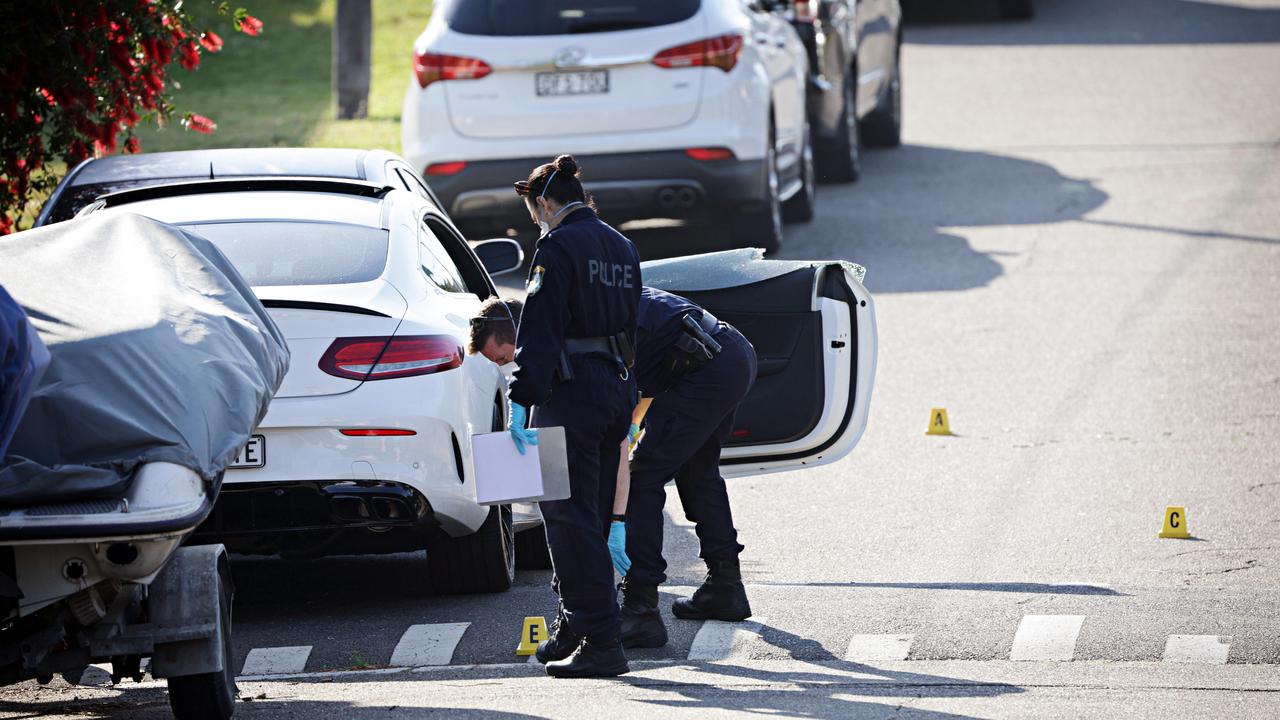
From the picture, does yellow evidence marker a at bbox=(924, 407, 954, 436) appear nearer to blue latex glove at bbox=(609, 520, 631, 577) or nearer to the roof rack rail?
the roof rack rail

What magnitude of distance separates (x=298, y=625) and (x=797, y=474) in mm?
3356

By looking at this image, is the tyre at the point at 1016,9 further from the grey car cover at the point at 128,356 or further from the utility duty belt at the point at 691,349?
the grey car cover at the point at 128,356

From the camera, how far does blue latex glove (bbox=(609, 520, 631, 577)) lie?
697 centimetres

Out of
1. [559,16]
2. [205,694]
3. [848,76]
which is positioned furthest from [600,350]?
[848,76]

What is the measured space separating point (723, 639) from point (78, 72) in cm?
474

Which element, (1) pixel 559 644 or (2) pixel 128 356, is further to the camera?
(1) pixel 559 644

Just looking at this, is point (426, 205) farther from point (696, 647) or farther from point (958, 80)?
point (958, 80)

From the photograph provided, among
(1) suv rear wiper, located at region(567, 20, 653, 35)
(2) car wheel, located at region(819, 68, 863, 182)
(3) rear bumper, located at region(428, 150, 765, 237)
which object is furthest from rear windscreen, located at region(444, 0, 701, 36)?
(2) car wheel, located at region(819, 68, 863, 182)

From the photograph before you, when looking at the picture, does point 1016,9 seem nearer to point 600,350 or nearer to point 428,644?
point 428,644

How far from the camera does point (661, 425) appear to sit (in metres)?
6.95

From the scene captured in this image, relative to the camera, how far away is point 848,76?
57.2 feet

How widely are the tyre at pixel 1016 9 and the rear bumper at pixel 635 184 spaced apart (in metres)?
15.1

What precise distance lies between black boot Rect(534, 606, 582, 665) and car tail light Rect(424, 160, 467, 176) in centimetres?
699

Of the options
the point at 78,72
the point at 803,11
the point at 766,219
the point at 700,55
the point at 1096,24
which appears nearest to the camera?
the point at 78,72
